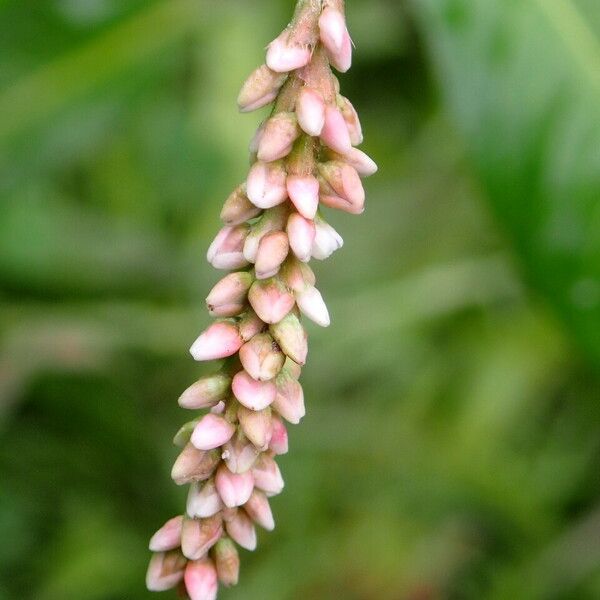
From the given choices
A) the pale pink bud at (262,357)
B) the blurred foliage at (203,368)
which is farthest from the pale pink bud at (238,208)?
the blurred foliage at (203,368)

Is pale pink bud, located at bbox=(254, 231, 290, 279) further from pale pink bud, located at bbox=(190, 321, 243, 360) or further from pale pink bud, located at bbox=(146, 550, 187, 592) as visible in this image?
pale pink bud, located at bbox=(146, 550, 187, 592)

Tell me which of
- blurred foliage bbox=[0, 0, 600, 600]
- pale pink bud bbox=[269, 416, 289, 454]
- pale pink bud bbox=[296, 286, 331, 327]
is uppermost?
blurred foliage bbox=[0, 0, 600, 600]

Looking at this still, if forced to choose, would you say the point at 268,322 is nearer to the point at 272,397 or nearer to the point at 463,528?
the point at 272,397

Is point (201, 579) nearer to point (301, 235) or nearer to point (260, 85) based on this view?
point (301, 235)

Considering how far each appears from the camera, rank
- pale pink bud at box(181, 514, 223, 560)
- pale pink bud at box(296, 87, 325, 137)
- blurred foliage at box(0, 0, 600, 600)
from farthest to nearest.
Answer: blurred foliage at box(0, 0, 600, 600) → pale pink bud at box(181, 514, 223, 560) → pale pink bud at box(296, 87, 325, 137)

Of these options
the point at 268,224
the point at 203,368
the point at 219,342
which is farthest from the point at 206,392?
the point at 203,368

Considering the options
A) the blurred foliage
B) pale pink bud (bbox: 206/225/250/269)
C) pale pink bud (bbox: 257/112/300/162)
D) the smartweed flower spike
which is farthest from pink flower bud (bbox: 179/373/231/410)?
the blurred foliage

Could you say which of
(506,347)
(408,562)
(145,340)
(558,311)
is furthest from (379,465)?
(558,311)
